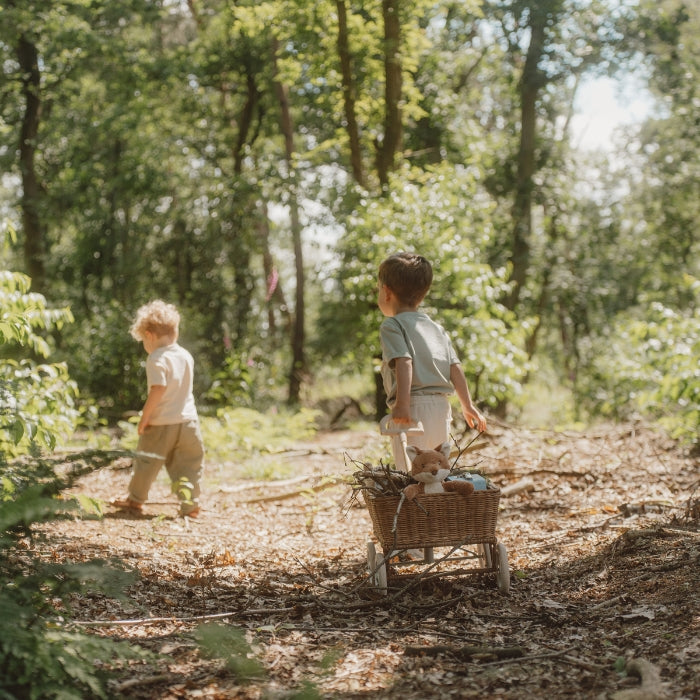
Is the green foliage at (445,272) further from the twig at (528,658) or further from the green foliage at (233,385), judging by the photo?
the twig at (528,658)

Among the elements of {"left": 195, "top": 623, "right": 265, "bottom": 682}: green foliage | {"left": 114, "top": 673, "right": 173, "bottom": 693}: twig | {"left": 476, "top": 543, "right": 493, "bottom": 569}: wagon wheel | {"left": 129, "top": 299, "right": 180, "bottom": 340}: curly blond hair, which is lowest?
{"left": 476, "top": 543, "right": 493, "bottom": 569}: wagon wheel

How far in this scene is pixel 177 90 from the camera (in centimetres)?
1947

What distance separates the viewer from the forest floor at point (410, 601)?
3172mm

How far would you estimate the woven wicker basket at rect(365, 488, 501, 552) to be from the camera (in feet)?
14.3

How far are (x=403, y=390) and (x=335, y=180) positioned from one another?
40.0 ft

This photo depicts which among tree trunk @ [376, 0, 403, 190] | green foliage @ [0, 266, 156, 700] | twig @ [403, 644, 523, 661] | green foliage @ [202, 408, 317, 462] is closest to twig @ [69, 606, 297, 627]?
green foliage @ [0, 266, 156, 700]

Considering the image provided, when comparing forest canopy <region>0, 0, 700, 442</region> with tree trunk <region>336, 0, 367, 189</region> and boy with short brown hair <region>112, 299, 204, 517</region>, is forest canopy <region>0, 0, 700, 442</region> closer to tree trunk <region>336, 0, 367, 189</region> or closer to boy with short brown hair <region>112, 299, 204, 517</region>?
tree trunk <region>336, 0, 367, 189</region>

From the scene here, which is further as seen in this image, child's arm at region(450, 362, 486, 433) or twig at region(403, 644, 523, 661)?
child's arm at region(450, 362, 486, 433)

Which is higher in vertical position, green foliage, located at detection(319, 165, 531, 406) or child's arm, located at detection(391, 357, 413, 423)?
green foliage, located at detection(319, 165, 531, 406)

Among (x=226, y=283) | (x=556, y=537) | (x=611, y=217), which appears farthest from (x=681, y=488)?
(x=611, y=217)

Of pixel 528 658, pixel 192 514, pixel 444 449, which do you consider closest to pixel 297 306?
pixel 192 514

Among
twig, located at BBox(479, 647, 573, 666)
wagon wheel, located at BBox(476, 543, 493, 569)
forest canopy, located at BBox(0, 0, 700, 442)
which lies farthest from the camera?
forest canopy, located at BBox(0, 0, 700, 442)

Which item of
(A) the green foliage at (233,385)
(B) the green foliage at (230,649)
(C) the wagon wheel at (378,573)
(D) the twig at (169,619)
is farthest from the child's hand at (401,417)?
(A) the green foliage at (233,385)

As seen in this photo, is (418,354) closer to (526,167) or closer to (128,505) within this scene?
(128,505)
